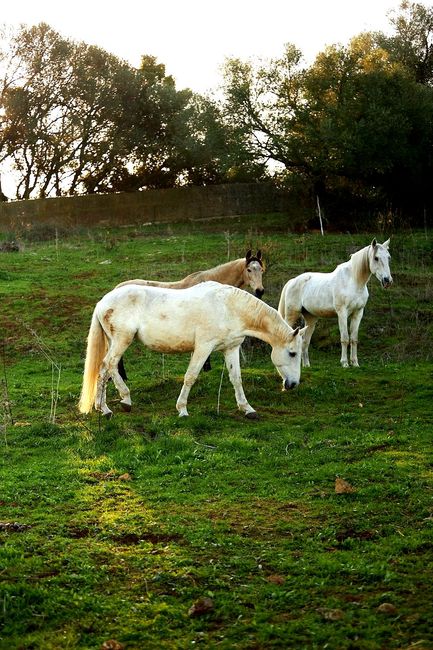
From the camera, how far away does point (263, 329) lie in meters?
11.4

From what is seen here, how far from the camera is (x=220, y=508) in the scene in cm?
750

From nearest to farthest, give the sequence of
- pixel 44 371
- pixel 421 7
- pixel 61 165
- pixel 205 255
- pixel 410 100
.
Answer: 1. pixel 44 371
2. pixel 205 255
3. pixel 410 100
4. pixel 421 7
5. pixel 61 165

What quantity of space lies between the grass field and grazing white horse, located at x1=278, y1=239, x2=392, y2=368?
766 mm

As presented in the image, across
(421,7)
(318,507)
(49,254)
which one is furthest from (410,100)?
(318,507)

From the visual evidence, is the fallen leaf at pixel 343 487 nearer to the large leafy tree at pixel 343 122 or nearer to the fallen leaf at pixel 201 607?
the fallen leaf at pixel 201 607

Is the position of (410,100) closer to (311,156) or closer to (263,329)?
(311,156)

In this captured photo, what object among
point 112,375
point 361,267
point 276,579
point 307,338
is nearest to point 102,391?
point 112,375

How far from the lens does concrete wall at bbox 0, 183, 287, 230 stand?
3253cm

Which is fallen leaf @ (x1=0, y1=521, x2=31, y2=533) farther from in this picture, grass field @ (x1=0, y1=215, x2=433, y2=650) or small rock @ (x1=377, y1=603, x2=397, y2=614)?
small rock @ (x1=377, y1=603, x2=397, y2=614)

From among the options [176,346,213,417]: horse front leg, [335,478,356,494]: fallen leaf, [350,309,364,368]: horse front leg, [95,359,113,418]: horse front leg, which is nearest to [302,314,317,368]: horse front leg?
[350,309,364,368]: horse front leg

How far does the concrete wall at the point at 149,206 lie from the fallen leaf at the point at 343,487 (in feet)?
83.7

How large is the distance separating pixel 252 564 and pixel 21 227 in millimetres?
26282

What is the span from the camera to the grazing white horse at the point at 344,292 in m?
14.4

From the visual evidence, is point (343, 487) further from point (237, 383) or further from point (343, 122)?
point (343, 122)
